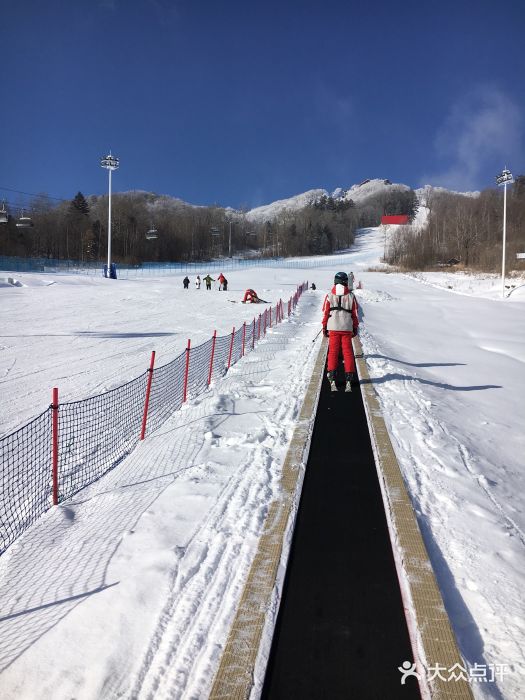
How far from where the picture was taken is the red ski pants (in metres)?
8.02

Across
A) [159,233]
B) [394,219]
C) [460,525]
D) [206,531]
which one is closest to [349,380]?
[460,525]

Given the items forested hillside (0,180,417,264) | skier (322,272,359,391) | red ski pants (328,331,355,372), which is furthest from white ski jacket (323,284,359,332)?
forested hillside (0,180,417,264)

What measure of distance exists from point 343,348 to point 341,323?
45 cm

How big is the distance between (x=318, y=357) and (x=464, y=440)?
4.86 metres

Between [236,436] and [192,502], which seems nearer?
[192,502]

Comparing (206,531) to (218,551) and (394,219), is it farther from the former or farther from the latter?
(394,219)

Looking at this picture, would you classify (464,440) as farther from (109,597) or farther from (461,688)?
(109,597)

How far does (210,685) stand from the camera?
2.37 meters

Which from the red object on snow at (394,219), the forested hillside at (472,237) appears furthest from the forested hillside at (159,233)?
the forested hillside at (472,237)

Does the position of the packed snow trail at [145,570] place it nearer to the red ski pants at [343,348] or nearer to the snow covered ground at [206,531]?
the snow covered ground at [206,531]

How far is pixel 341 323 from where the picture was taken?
8.02 meters

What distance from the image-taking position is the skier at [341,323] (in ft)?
26.2

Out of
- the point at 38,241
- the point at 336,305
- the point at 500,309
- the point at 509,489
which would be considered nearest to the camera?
the point at 509,489

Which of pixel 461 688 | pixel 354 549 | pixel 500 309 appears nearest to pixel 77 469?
pixel 354 549
